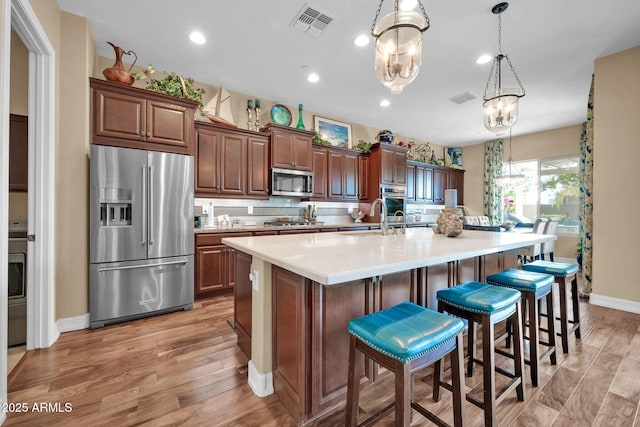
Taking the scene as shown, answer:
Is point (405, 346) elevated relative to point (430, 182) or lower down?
lower down

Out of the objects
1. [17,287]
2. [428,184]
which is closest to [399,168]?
[428,184]

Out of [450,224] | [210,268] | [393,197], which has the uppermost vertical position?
[393,197]

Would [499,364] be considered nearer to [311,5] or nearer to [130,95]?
[311,5]

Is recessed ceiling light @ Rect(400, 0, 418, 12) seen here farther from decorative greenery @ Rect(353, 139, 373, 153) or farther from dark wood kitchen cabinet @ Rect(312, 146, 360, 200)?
decorative greenery @ Rect(353, 139, 373, 153)

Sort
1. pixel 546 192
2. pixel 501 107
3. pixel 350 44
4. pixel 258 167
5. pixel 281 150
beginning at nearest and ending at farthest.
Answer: pixel 501 107 < pixel 350 44 < pixel 258 167 < pixel 281 150 < pixel 546 192

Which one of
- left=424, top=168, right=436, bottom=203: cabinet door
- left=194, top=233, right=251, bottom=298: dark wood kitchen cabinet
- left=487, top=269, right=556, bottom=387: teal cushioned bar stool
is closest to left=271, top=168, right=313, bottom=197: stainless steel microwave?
left=194, top=233, right=251, bottom=298: dark wood kitchen cabinet

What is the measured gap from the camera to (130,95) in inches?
107

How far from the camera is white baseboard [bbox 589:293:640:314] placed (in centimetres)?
299

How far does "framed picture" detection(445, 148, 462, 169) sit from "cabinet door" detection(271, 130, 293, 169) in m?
5.28

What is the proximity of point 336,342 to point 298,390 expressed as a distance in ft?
1.02

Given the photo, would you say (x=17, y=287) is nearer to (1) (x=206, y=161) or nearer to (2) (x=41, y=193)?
(2) (x=41, y=193)

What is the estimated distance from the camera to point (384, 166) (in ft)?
17.5

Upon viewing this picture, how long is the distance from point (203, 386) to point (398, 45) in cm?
256

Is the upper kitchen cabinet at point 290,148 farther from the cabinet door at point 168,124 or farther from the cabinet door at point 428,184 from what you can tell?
the cabinet door at point 428,184
